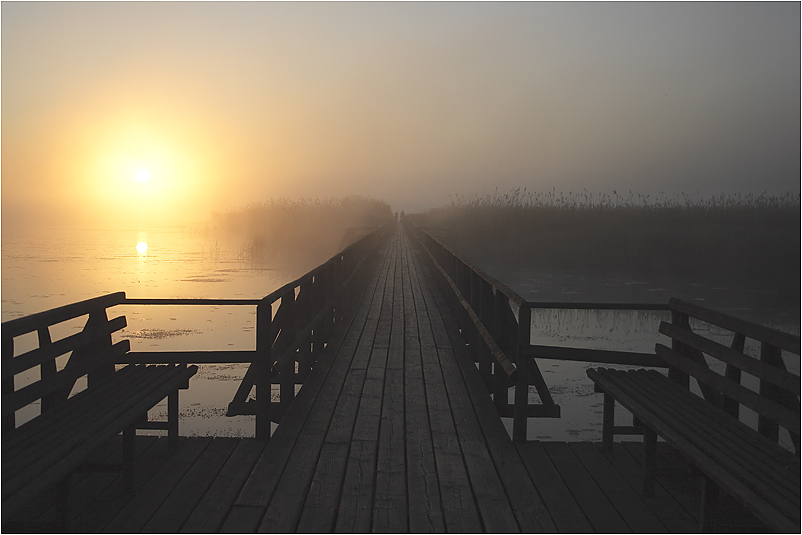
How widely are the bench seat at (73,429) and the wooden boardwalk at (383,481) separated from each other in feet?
1.29

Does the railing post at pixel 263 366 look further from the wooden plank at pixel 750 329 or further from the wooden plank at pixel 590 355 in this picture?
the wooden plank at pixel 750 329

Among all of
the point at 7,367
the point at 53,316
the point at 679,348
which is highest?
the point at 53,316

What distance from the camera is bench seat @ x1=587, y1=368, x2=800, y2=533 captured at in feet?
7.31

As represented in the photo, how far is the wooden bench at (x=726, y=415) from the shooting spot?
237cm

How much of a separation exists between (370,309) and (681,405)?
6.89 m

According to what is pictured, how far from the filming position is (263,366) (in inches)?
161

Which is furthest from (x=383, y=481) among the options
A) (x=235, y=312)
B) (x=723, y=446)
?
(x=235, y=312)

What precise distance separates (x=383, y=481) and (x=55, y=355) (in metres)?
1.73

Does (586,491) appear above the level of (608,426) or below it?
below

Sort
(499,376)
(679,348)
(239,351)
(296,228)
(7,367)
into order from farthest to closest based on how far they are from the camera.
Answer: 1. (296,228)
2. (499,376)
3. (239,351)
4. (679,348)
5. (7,367)

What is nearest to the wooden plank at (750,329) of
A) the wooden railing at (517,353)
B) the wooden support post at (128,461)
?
the wooden railing at (517,353)

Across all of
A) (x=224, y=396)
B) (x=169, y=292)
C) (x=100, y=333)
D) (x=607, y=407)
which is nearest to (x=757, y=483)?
(x=607, y=407)

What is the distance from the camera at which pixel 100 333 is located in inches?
142

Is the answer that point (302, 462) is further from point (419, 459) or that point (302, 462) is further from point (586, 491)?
point (586, 491)
